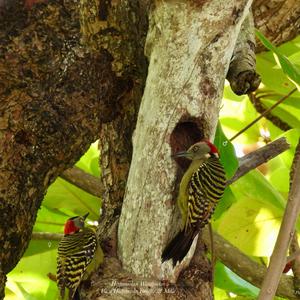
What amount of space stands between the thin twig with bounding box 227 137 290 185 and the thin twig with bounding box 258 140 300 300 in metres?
0.52

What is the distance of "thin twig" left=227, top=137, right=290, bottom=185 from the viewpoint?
2834 mm

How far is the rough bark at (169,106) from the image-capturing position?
7.66 ft

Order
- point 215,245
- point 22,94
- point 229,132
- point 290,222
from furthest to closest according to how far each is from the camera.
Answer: point 229,132 → point 215,245 → point 22,94 → point 290,222

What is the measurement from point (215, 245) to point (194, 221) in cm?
78

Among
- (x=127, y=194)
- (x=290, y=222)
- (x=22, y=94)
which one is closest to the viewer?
(x=290, y=222)

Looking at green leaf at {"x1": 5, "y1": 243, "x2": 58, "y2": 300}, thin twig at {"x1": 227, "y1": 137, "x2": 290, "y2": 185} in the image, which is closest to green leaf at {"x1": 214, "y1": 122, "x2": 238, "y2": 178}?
thin twig at {"x1": 227, "y1": 137, "x2": 290, "y2": 185}

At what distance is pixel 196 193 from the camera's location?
2430 millimetres

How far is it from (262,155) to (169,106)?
59cm

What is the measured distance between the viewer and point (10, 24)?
8.64ft

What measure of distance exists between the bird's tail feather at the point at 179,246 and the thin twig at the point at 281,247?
260mm

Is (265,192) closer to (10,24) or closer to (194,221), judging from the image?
(194,221)

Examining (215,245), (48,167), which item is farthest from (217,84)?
(215,245)

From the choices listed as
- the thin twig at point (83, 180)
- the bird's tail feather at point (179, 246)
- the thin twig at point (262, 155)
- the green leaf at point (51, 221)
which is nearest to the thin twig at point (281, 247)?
the bird's tail feather at point (179, 246)

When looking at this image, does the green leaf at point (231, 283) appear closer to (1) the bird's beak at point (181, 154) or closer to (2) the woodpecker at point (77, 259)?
(2) the woodpecker at point (77, 259)
